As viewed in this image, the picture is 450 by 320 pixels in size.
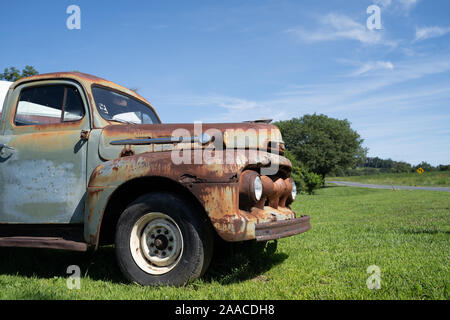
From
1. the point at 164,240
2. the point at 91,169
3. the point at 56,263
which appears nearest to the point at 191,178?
the point at 164,240

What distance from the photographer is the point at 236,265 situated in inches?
145

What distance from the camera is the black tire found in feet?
10.1

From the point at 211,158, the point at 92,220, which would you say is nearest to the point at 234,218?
the point at 211,158

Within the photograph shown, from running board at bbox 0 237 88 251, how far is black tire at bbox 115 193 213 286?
45cm

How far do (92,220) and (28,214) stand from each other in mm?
941

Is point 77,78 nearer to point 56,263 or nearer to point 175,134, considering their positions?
point 175,134

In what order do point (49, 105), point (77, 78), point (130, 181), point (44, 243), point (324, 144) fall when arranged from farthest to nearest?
point (324, 144)
point (49, 105)
point (77, 78)
point (44, 243)
point (130, 181)

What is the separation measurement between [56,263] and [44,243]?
1.15m

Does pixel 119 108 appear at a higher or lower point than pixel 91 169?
higher

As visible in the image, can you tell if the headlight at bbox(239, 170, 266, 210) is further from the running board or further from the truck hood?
the running board

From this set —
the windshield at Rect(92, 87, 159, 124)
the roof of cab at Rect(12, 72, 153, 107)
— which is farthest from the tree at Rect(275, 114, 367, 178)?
the roof of cab at Rect(12, 72, 153, 107)

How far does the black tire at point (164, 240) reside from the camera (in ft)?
10.1

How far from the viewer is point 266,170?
3.58 metres
